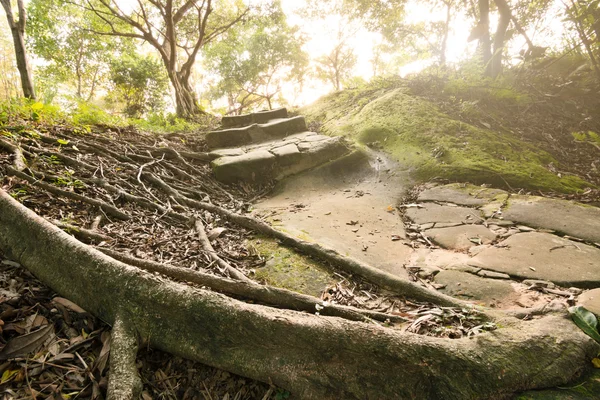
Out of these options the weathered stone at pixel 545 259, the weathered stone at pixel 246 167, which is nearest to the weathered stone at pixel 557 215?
the weathered stone at pixel 545 259

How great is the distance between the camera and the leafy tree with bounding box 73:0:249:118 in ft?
27.8

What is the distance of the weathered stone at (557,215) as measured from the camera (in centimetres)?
300

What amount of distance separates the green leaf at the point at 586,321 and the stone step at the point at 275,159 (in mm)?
4214

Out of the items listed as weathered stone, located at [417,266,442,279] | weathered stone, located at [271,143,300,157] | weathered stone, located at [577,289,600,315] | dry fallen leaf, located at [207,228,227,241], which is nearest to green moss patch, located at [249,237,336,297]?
dry fallen leaf, located at [207,228,227,241]

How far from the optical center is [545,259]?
2.54 m

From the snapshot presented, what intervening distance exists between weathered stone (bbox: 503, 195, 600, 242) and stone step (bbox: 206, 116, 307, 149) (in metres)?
4.86

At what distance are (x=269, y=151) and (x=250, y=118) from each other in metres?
2.61

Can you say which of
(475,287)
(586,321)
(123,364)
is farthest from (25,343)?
(586,321)

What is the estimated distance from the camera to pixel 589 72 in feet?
24.5

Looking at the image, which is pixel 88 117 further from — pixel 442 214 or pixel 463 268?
pixel 463 268

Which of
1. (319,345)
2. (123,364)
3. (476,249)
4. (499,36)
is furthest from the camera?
(499,36)

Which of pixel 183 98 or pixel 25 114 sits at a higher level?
pixel 183 98

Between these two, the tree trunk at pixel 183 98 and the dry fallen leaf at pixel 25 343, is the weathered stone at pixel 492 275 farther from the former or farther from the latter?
the tree trunk at pixel 183 98

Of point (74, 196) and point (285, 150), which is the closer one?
point (74, 196)
